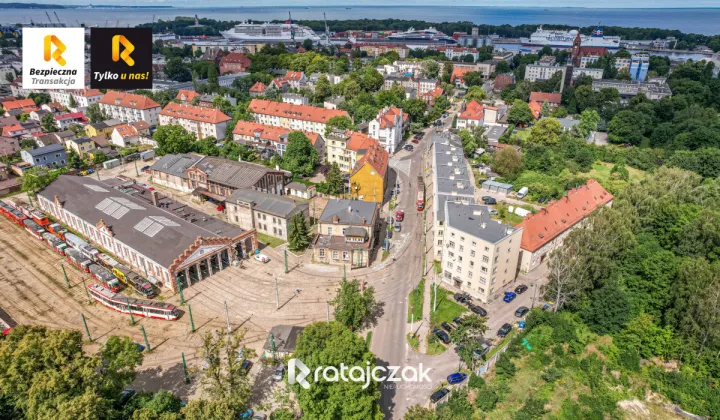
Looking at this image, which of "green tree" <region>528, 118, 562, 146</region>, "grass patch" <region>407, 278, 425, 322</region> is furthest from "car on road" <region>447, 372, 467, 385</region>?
"green tree" <region>528, 118, 562, 146</region>

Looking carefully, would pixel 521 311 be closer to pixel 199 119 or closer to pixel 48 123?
pixel 199 119

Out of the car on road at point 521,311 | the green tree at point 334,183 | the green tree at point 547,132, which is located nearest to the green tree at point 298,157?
the green tree at point 334,183

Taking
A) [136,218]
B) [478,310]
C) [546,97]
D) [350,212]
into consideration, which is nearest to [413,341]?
[478,310]

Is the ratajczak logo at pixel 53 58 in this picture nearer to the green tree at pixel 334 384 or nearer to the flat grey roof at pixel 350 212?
the flat grey roof at pixel 350 212

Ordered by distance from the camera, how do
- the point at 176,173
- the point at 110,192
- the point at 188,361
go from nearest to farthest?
the point at 188,361 < the point at 110,192 < the point at 176,173

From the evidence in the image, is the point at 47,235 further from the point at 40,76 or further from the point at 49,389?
the point at 49,389

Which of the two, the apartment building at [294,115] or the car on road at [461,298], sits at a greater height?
the apartment building at [294,115]

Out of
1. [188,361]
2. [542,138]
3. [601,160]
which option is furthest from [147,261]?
[601,160]
